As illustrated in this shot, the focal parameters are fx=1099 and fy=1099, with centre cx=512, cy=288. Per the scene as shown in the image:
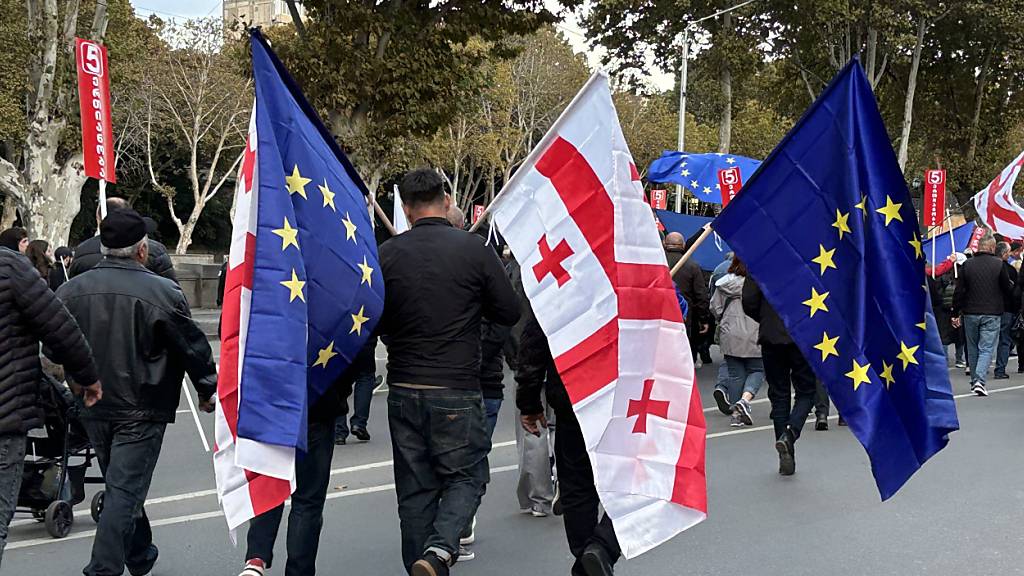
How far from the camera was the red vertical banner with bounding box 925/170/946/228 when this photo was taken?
84.9 feet

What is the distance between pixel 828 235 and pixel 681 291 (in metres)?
6.57

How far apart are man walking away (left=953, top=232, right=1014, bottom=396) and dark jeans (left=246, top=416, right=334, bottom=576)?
10.4 meters

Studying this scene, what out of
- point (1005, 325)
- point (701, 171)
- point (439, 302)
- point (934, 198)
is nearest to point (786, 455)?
point (439, 302)

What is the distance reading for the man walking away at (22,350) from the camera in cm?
441

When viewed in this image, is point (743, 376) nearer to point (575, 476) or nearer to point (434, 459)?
point (575, 476)

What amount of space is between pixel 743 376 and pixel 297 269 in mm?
6942

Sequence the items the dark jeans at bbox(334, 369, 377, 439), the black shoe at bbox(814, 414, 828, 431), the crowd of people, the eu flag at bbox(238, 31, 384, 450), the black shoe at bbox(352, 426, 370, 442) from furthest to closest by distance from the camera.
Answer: the black shoe at bbox(814, 414, 828, 431) < the black shoe at bbox(352, 426, 370, 442) < the dark jeans at bbox(334, 369, 377, 439) < the crowd of people < the eu flag at bbox(238, 31, 384, 450)

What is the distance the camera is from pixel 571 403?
4680mm

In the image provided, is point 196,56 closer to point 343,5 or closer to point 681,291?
point 343,5

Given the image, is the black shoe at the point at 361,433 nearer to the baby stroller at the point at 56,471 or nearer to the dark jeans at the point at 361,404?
the dark jeans at the point at 361,404

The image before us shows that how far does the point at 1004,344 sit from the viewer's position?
14938 millimetres

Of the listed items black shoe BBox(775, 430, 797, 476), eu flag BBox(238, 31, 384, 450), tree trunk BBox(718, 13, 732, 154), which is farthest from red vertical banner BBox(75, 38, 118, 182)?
tree trunk BBox(718, 13, 732, 154)

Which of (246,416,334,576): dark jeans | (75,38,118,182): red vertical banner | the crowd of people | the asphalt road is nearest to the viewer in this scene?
the crowd of people

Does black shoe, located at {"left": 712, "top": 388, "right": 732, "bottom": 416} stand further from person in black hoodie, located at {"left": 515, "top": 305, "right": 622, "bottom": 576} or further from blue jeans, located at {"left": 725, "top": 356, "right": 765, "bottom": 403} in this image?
person in black hoodie, located at {"left": 515, "top": 305, "right": 622, "bottom": 576}
